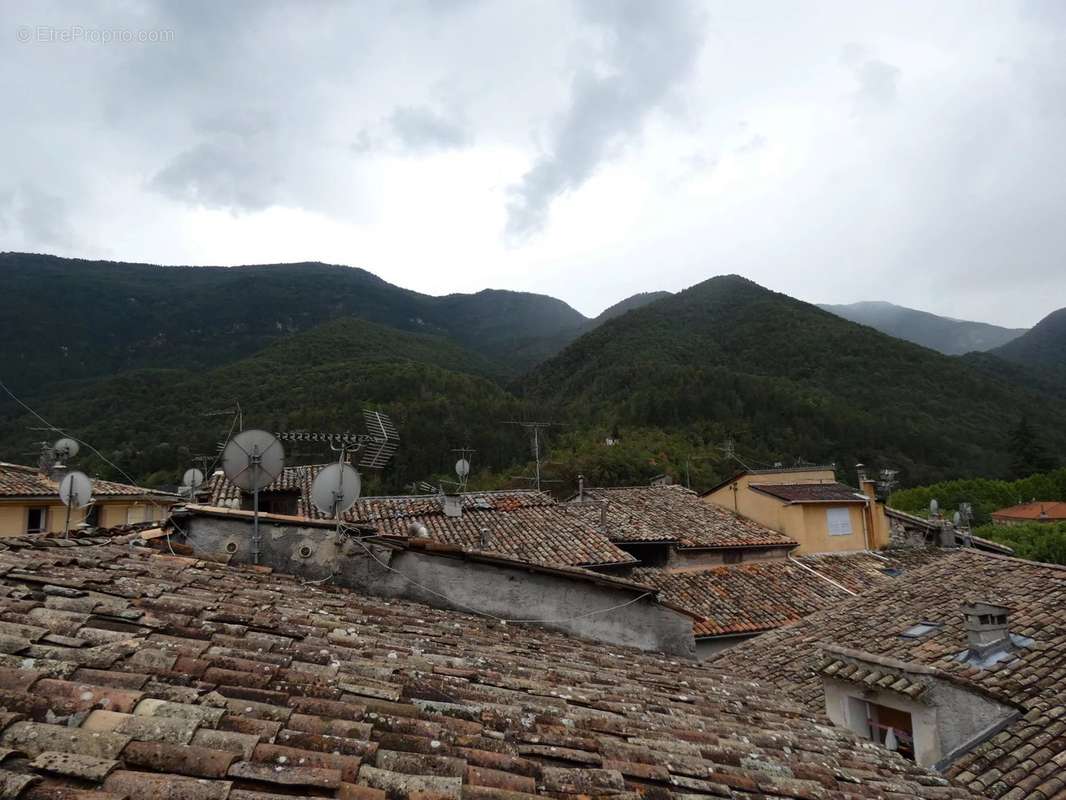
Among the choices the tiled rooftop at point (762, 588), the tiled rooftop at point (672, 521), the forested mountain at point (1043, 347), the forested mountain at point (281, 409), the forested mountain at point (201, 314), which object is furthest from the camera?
the forested mountain at point (1043, 347)

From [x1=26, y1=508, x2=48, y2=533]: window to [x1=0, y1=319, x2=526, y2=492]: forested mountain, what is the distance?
39.1 ft

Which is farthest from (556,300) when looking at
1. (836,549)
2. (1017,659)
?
(1017,659)

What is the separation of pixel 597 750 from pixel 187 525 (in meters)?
5.03

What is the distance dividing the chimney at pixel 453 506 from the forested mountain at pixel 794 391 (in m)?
37.5

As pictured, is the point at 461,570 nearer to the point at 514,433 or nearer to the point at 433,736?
the point at 433,736

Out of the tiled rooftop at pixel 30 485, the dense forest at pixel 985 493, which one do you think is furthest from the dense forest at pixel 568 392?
the dense forest at pixel 985 493

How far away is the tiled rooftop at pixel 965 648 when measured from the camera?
21.7 ft

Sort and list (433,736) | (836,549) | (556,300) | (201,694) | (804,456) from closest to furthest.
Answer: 1. (201,694)
2. (433,736)
3. (836,549)
4. (804,456)
5. (556,300)

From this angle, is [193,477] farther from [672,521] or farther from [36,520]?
[672,521]

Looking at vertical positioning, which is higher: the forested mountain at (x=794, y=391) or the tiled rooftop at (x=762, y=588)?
the forested mountain at (x=794, y=391)

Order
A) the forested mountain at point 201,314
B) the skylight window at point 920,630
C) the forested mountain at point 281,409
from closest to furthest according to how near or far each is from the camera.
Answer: the skylight window at point 920,630 < the forested mountain at point 281,409 < the forested mountain at point 201,314

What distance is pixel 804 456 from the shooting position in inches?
2135

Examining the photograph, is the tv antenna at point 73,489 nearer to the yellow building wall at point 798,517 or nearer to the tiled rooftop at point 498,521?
the tiled rooftop at point 498,521

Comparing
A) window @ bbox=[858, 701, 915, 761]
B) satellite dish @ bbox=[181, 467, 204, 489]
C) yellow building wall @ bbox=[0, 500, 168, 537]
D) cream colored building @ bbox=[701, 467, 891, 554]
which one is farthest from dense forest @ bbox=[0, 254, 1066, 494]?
window @ bbox=[858, 701, 915, 761]
